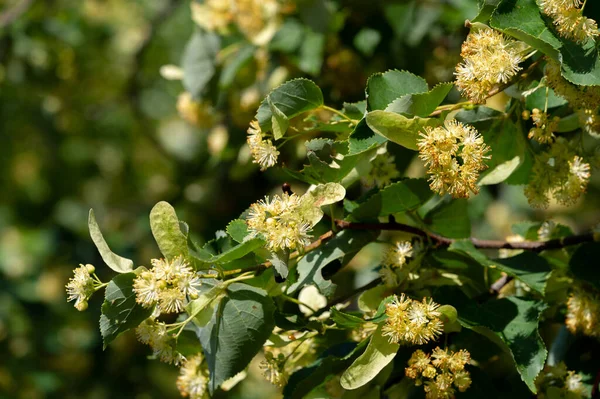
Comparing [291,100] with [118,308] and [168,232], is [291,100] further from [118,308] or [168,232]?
[118,308]

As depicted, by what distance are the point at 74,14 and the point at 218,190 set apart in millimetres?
1283

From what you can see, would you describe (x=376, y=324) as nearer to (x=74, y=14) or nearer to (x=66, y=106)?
(x=74, y=14)

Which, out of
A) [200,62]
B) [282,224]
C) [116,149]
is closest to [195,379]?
[282,224]

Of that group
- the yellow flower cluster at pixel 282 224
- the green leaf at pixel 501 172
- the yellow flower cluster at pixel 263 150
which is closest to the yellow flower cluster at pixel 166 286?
the yellow flower cluster at pixel 282 224

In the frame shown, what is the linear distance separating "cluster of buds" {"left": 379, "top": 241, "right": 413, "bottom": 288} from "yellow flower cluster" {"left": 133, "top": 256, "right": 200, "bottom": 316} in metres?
0.38

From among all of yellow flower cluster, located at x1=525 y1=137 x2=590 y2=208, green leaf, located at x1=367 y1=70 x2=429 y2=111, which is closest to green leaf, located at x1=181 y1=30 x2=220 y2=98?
green leaf, located at x1=367 y1=70 x2=429 y2=111

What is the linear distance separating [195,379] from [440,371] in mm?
479

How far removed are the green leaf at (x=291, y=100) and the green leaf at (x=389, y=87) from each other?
105 millimetres

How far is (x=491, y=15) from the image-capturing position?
1.19m

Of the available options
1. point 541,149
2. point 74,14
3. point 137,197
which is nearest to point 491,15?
point 541,149

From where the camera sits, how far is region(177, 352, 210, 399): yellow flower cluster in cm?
143

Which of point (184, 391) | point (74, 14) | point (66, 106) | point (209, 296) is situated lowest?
point (66, 106)

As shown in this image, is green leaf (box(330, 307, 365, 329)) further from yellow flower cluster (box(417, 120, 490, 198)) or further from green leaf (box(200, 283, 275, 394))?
yellow flower cluster (box(417, 120, 490, 198))

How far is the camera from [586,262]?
1.42 m
